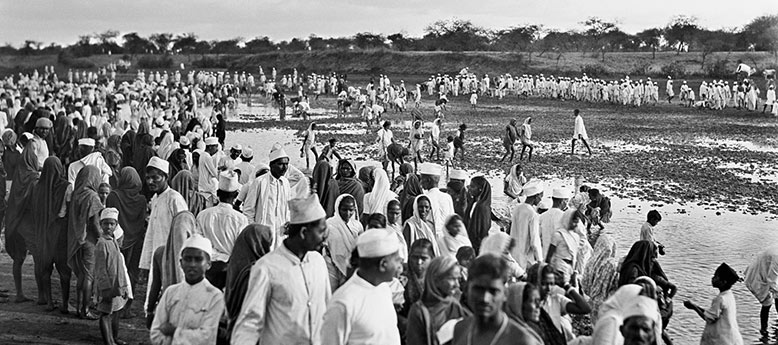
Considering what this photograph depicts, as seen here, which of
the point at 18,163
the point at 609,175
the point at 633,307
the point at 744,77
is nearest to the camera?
the point at 633,307

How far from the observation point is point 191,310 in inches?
163

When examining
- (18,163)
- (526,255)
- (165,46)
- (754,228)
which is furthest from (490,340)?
(165,46)

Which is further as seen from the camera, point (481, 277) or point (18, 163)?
point (18, 163)

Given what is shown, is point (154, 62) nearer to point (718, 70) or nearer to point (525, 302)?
point (718, 70)

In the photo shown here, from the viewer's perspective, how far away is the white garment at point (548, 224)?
23.4 feet

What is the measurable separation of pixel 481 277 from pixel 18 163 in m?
6.82

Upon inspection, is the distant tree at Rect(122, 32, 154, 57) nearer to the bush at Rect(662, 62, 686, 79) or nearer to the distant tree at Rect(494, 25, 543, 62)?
the distant tree at Rect(494, 25, 543, 62)

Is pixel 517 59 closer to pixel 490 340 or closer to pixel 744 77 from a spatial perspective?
pixel 744 77

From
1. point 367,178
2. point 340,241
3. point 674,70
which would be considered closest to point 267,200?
point 340,241

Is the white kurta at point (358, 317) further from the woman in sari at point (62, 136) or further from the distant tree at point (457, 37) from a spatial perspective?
the distant tree at point (457, 37)

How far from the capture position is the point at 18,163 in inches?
338

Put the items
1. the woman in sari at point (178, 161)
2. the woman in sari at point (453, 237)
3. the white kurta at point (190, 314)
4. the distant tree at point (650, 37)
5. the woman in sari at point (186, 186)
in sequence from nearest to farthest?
1. the white kurta at point (190, 314)
2. the woman in sari at point (453, 237)
3. the woman in sari at point (186, 186)
4. the woman in sari at point (178, 161)
5. the distant tree at point (650, 37)

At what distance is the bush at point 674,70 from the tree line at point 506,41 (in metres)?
3.49

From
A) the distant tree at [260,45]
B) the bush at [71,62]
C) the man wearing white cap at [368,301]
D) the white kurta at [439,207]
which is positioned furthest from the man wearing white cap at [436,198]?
the distant tree at [260,45]
